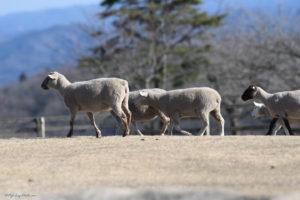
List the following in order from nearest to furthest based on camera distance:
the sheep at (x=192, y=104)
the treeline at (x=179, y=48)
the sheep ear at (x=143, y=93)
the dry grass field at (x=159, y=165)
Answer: the dry grass field at (x=159, y=165) → the sheep at (x=192, y=104) → the sheep ear at (x=143, y=93) → the treeline at (x=179, y=48)

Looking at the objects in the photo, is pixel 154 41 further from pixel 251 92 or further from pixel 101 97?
pixel 101 97

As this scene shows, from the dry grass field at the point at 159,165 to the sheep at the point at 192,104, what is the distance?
10.0ft

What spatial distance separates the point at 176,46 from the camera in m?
34.7

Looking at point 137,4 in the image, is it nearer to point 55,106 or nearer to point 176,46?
point 176,46

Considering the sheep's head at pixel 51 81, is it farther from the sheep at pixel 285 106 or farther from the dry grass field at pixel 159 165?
the sheep at pixel 285 106

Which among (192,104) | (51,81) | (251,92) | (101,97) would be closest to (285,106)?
(251,92)

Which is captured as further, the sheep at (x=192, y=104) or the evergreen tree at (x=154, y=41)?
the evergreen tree at (x=154, y=41)

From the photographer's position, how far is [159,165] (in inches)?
392

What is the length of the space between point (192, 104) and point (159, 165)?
5720 mm

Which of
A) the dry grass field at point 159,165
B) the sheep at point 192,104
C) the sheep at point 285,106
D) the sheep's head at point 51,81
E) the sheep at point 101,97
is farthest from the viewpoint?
the sheep's head at point 51,81

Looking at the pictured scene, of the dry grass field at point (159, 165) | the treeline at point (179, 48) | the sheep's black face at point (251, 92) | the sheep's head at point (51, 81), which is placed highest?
the dry grass field at point (159, 165)

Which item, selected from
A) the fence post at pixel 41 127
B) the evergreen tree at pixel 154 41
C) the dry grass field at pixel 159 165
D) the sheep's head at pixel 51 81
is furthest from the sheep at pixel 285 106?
the evergreen tree at pixel 154 41

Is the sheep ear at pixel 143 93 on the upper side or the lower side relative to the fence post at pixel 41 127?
upper

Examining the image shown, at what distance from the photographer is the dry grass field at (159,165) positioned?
8.84 metres
